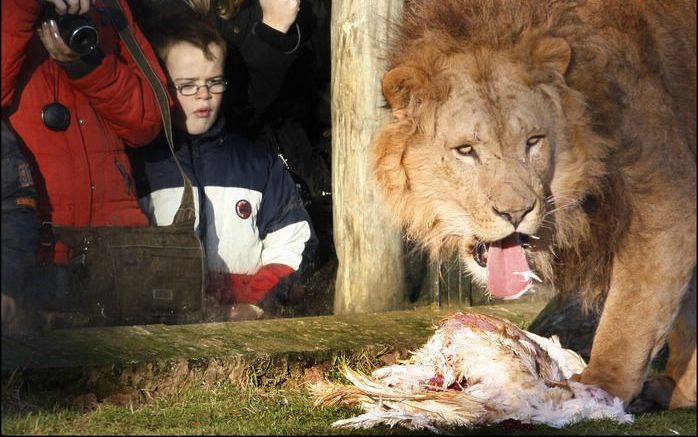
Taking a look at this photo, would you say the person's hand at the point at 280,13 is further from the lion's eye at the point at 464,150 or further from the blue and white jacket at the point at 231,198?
the lion's eye at the point at 464,150

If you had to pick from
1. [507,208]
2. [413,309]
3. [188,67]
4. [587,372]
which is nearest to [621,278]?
[587,372]

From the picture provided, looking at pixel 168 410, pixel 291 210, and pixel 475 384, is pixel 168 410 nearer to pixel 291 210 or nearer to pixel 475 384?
pixel 475 384

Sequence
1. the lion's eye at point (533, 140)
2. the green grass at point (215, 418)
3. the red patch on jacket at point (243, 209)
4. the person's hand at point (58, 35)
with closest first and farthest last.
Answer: the green grass at point (215, 418), the lion's eye at point (533, 140), the person's hand at point (58, 35), the red patch on jacket at point (243, 209)

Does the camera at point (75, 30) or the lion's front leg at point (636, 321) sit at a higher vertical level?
the camera at point (75, 30)

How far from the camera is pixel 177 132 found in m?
5.91

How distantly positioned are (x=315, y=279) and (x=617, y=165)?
2.08 meters

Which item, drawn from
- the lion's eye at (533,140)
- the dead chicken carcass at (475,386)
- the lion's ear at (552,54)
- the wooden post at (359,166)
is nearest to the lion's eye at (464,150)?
the lion's eye at (533,140)

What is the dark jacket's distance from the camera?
4.26 meters

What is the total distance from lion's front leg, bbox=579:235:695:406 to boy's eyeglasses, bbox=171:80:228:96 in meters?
2.33

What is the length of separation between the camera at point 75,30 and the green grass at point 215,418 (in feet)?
5.34

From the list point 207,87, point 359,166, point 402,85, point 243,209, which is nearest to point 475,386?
point 402,85

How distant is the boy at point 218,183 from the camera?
5.80 metres

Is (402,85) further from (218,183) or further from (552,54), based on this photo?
(218,183)

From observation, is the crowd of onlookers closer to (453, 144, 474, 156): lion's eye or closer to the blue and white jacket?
the blue and white jacket
